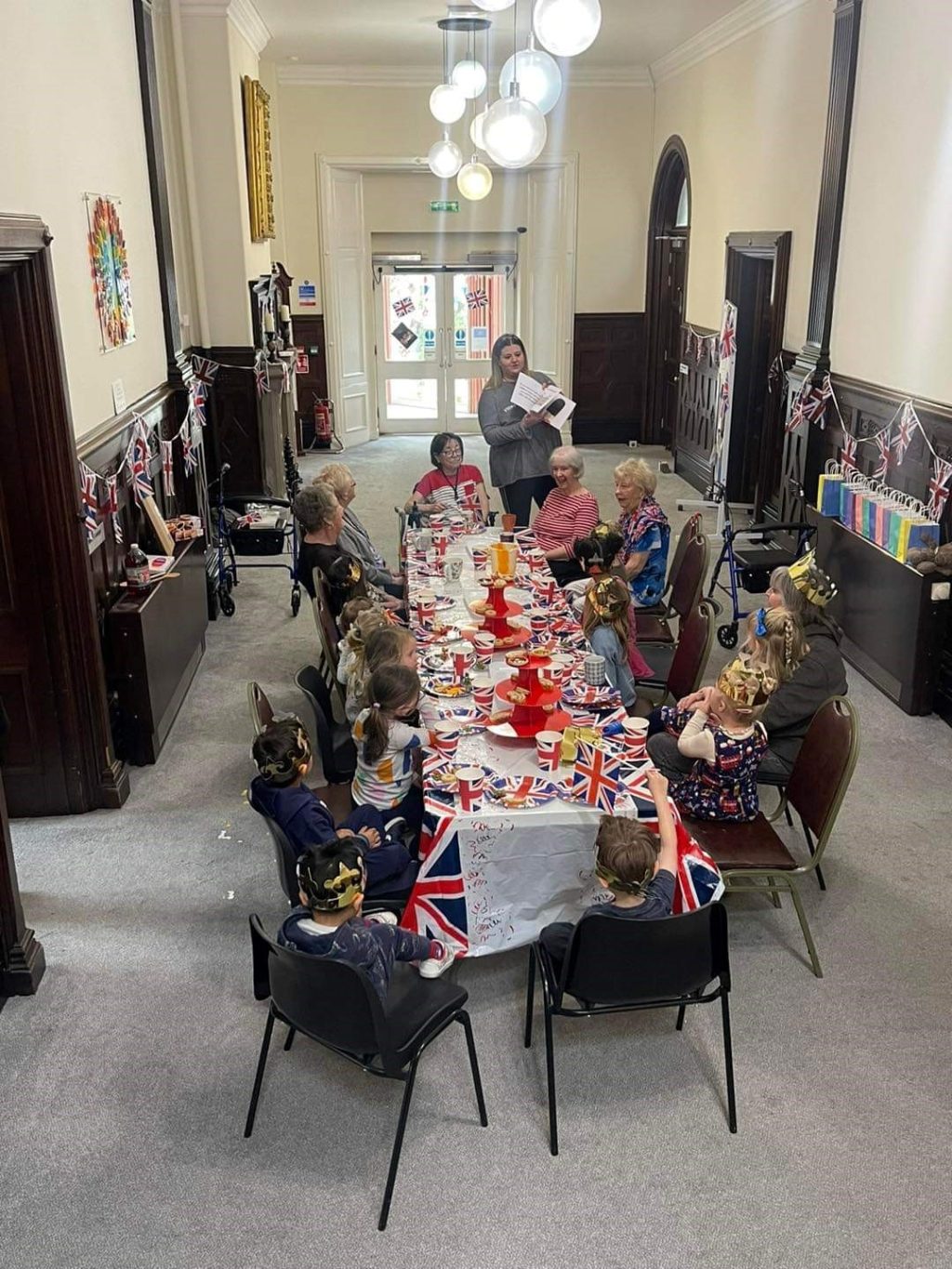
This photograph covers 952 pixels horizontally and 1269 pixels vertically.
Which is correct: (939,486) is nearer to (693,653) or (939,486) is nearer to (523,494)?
(693,653)

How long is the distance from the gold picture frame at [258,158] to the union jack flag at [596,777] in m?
6.74

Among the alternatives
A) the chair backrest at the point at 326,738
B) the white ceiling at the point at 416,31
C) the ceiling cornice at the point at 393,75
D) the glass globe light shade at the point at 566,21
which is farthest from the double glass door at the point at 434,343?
the glass globe light shade at the point at 566,21

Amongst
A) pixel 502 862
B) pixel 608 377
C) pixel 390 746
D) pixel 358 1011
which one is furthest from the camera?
pixel 608 377

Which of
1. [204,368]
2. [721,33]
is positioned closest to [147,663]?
[204,368]

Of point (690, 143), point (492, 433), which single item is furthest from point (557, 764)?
point (690, 143)

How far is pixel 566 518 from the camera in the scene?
5.86 m

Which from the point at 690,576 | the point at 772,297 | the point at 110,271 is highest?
the point at 110,271

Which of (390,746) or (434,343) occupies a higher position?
(434,343)

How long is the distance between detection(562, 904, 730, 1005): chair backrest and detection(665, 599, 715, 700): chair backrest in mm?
1772

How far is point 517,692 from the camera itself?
11.7ft

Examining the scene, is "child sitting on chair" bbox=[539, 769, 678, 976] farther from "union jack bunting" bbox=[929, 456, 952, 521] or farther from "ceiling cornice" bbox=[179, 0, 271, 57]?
"ceiling cornice" bbox=[179, 0, 271, 57]

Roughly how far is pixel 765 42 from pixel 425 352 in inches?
217

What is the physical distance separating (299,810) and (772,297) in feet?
21.4

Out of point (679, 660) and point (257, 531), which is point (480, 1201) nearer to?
point (679, 660)
